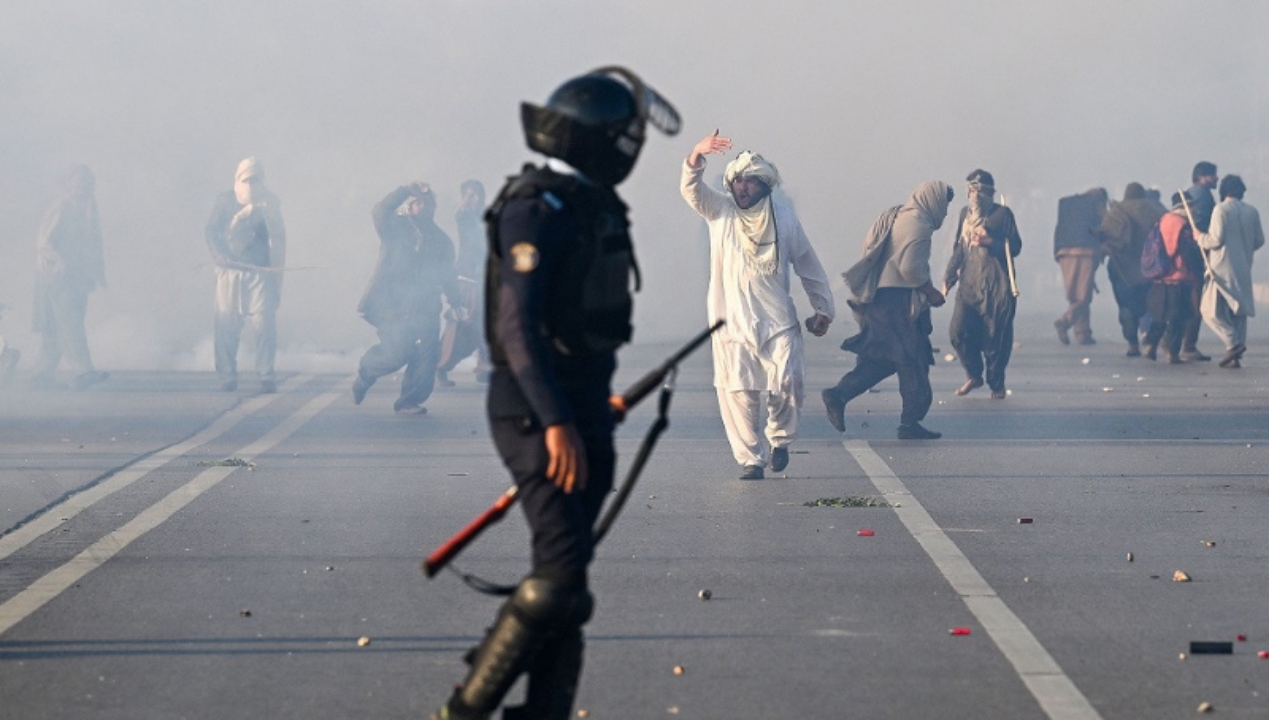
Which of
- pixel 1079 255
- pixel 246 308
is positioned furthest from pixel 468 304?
pixel 1079 255

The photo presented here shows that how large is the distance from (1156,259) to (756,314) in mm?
11263

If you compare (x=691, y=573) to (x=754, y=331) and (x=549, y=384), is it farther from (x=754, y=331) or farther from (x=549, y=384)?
(x=754, y=331)

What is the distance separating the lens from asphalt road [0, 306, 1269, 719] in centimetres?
581

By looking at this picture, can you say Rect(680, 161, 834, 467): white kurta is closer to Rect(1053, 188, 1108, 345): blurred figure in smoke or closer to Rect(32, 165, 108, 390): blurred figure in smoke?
Rect(32, 165, 108, 390): blurred figure in smoke

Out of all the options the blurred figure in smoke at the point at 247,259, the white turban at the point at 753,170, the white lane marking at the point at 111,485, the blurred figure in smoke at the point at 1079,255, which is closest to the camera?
the white lane marking at the point at 111,485

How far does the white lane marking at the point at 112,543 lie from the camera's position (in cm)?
714

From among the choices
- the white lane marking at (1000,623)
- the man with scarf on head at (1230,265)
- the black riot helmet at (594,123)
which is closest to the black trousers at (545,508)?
the black riot helmet at (594,123)

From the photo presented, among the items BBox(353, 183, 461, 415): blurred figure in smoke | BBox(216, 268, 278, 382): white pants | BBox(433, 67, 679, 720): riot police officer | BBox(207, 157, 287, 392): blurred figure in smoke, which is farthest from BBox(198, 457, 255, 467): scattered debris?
BBox(433, 67, 679, 720): riot police officer

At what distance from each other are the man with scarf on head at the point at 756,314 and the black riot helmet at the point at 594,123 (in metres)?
6.19

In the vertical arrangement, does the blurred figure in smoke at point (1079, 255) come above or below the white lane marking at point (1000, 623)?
below

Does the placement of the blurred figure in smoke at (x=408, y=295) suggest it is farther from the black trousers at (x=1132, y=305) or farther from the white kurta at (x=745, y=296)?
the black trousers at (x=1132, y=305)

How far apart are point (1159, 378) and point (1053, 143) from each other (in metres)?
38.5

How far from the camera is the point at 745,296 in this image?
11305 millimetres

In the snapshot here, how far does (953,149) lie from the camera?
48.6 m
